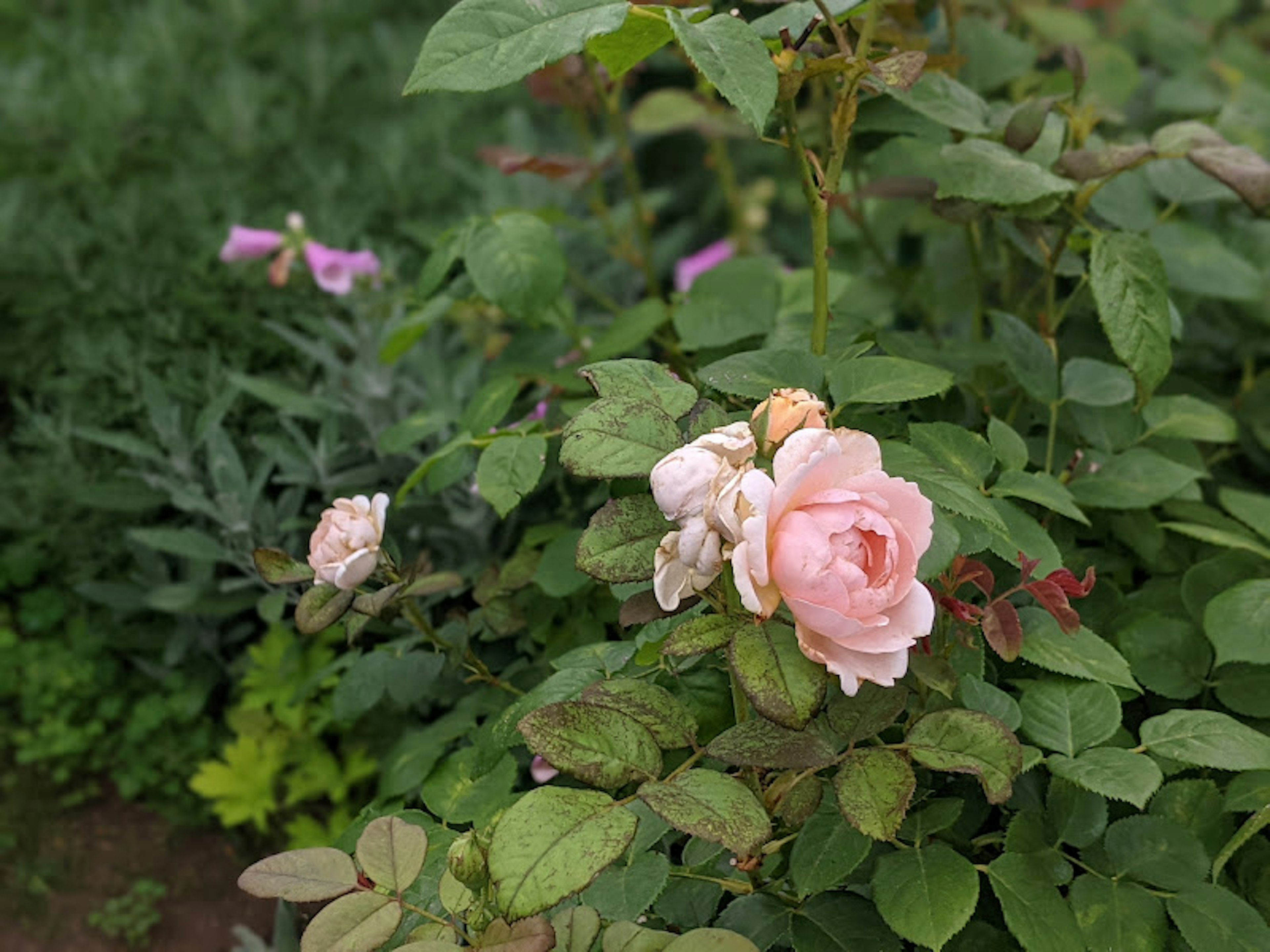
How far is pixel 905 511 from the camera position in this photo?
0.76 m

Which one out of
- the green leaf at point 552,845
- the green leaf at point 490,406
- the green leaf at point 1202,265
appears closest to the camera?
the green leaf at point 552,845

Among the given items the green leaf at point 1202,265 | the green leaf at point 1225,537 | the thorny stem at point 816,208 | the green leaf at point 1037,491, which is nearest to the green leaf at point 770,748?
the green leaf at point 1037,491

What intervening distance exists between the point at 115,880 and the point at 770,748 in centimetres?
121

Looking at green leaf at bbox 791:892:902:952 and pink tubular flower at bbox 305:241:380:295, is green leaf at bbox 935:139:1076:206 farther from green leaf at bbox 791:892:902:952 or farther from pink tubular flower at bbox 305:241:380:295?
pink tubular flower at bbox 305:241:380:295

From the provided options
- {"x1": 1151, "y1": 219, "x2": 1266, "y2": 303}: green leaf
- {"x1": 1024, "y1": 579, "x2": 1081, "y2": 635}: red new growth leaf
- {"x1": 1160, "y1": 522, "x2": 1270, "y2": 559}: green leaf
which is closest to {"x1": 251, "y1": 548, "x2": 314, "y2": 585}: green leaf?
{"x1": 1024, "y1": 579, "x2": 1081, "y2": 635}: red new growth leaf

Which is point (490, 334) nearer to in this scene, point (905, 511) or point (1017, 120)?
point (1017, 120)

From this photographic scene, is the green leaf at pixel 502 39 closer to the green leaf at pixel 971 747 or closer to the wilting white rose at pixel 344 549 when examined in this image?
the wilting white rose at pixel 344 549

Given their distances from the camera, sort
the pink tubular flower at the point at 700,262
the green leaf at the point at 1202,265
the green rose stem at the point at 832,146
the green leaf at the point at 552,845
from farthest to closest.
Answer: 1. the pink tubular flower at the point at 700,262
2. the green leaf at the point at 1202,265
3. the green rose stem at the point at 832,146
4. the green leaf at the point at 552,845

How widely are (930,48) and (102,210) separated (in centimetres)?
152

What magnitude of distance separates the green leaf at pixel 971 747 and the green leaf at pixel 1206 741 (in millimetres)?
164

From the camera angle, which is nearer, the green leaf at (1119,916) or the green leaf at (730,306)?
the green leaf at (1119,916)

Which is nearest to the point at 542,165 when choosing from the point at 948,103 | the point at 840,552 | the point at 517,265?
the point at 517,265

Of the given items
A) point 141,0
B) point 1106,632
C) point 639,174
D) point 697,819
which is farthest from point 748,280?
point 141,0

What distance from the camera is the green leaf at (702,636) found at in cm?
77
